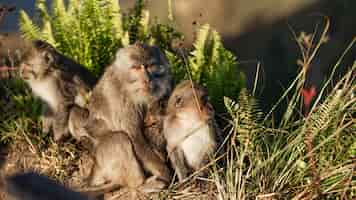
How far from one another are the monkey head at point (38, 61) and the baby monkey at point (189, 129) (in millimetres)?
1206

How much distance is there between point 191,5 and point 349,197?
4213 millimetres

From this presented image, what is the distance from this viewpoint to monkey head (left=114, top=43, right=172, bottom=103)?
18.3 feet

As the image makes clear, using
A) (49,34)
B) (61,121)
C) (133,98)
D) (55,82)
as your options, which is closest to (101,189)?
(133,98)

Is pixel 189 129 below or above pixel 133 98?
below

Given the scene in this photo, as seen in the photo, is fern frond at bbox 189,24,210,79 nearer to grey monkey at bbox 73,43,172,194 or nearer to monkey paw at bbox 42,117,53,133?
grey monkey at bbox 73,43,172,194

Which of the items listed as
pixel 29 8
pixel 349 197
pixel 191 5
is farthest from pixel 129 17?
pixel 349 197

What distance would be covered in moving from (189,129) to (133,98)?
526 millimetres

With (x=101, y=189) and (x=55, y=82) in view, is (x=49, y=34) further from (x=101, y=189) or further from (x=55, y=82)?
(x=101, y=189)

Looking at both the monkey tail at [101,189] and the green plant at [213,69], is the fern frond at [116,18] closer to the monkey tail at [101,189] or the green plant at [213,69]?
→ the green plant at [213,69]

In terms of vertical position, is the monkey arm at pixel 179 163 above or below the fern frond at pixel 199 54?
below

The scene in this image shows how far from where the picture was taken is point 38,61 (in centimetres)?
623

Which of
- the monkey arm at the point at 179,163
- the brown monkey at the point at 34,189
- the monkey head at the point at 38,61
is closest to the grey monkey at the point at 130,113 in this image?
the monkey arm at the point at 179,163

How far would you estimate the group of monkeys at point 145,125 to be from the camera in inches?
212

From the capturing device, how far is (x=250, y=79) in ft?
30.1
